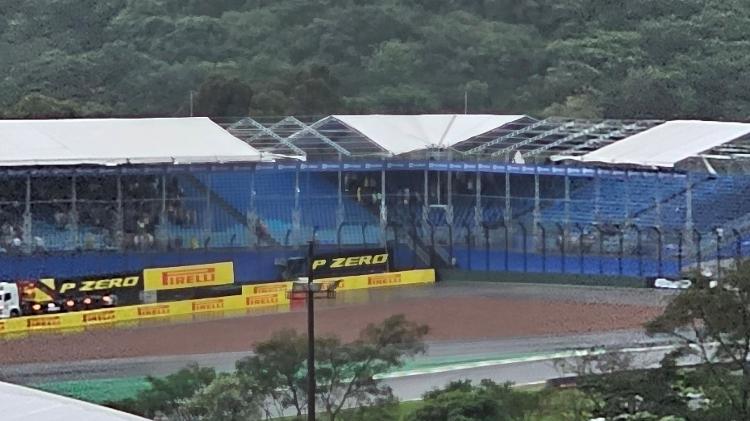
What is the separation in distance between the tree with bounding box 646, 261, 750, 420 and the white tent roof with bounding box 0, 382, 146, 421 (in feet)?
21.7

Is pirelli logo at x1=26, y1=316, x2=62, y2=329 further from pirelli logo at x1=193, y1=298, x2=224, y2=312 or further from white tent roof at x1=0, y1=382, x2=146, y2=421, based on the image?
white tent roof at x1=0, y1=382, x2=146, y2=421

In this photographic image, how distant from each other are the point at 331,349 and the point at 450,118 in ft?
85.8

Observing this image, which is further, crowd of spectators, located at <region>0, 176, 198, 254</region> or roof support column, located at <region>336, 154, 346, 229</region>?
roof support column, located at <region>336, 154, 346, 229</region>

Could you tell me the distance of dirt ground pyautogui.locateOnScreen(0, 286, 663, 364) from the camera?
29750 mm

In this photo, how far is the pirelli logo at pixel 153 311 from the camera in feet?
111

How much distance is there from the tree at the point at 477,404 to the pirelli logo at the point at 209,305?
560 inches

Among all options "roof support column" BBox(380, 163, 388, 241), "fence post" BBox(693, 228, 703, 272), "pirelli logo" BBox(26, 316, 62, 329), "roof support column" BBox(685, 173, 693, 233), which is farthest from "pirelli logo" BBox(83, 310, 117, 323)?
"roof support column" BBox(685, 173, 693, 233)

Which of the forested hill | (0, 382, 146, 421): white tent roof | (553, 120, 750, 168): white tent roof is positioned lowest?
(0, 382, 146, 421): white tent roof

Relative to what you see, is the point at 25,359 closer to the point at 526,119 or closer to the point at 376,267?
the point at 376,267

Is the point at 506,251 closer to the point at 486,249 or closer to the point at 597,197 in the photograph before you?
the point at 486,249

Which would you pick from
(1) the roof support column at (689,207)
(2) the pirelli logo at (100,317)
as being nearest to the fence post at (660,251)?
(1) the roof support column at (689,207)

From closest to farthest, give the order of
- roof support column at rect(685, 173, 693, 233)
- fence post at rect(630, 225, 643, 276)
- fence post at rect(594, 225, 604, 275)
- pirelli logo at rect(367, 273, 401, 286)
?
fence post at rect(630, 225, 643, 276) → roof support column at rect(685, 173, 693, 233) → fence post at rect(594, 225, 604, 275) → pirelli logo at rect(367, 273, 401, 286)

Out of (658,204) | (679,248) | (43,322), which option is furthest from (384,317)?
(658,204)

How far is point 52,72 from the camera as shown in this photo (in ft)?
211
